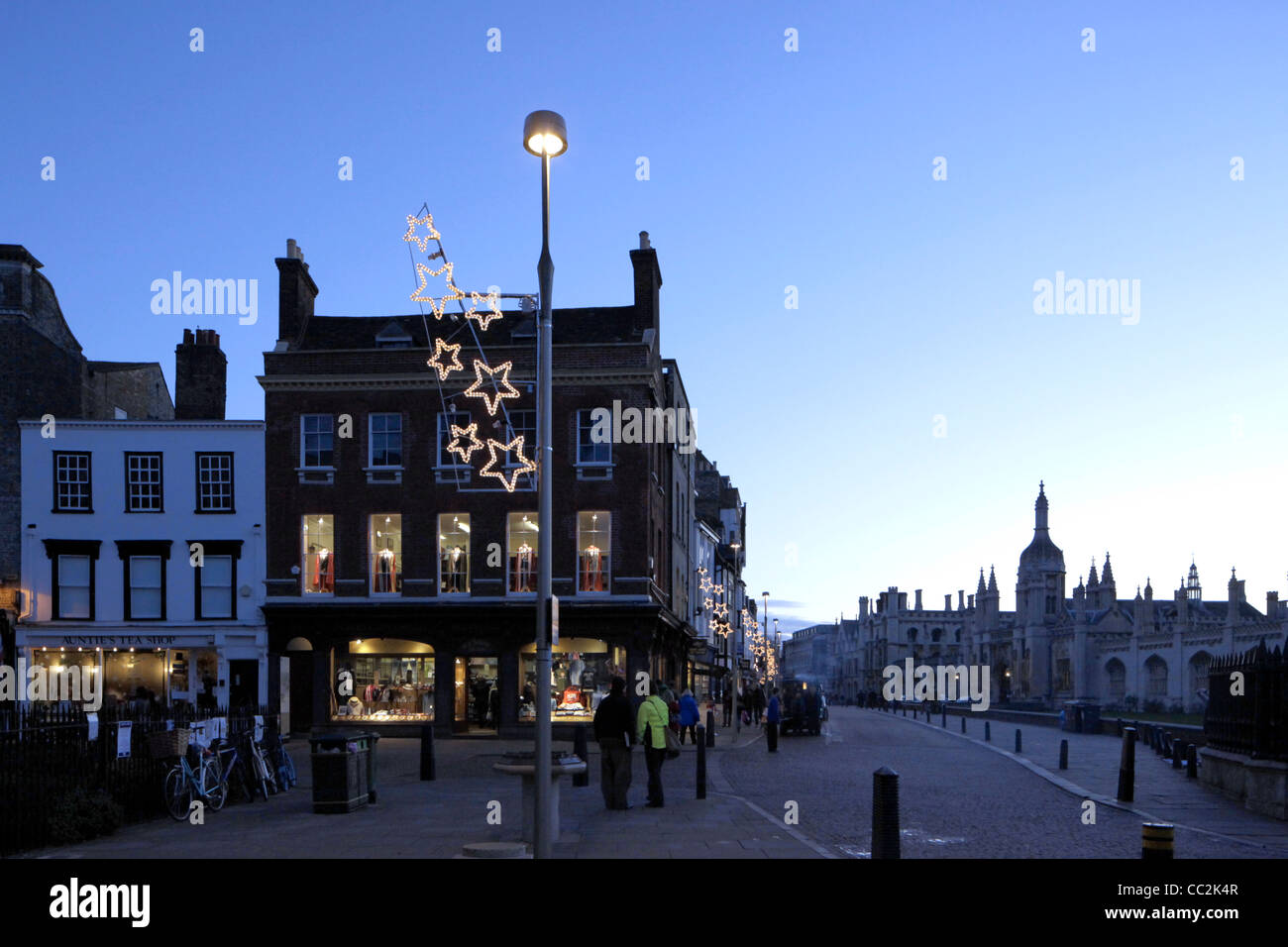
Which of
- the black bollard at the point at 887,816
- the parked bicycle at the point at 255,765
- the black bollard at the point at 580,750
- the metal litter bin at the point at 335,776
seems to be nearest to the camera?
the black bollard at the point at 887,816

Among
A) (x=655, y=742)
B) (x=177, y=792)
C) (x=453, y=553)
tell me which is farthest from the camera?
(x=453, y=553)

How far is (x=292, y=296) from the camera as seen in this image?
3791 centimetres

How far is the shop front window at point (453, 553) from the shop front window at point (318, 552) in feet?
11.6

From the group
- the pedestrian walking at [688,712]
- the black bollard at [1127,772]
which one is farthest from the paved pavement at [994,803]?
the pedestrian walking at [688,712]

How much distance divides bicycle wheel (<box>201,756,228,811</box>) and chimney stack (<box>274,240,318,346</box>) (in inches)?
890

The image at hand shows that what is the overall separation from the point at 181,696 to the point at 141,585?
3.76 metres

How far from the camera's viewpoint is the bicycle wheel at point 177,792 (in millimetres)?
15617

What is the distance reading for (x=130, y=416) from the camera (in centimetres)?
4444

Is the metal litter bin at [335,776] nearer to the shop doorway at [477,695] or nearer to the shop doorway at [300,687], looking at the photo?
the shop doorway at [477,695]

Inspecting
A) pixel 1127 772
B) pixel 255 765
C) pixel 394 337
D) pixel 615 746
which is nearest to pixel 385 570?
pixel 394 337

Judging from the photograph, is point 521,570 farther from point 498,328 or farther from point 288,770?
point 288,770

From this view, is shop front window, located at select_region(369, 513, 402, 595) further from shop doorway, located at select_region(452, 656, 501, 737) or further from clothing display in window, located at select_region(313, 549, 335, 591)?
shop doorway, located at select_region(452, 656, 501, 737)

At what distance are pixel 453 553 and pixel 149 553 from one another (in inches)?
382

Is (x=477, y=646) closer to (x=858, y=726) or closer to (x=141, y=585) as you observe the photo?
(x=141, y=585)
